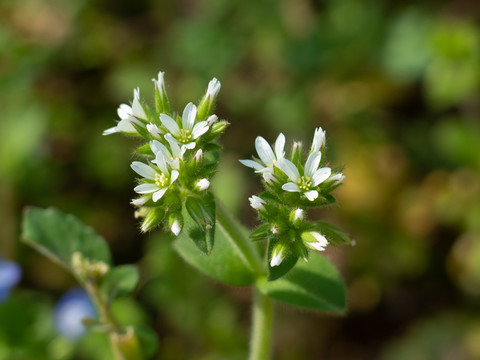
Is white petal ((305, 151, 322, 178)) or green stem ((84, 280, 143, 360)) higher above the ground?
white petal ((305, 151, 322, 178))

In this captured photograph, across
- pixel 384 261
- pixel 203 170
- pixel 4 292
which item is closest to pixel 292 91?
pixel 384 261

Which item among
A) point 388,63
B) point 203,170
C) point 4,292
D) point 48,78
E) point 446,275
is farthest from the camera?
point 48,78

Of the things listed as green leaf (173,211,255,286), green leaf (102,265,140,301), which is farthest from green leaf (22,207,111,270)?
green leaf (173,211,255,286)

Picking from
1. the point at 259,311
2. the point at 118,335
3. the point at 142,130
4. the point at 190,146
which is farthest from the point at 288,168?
the point at 118,335

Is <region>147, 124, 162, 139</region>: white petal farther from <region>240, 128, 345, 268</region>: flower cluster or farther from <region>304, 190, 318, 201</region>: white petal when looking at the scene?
<region>304, 190, 318, 201</region>: white petal

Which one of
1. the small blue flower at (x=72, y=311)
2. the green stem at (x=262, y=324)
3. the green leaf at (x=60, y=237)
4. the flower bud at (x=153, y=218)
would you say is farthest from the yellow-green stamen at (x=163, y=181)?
the small blue flower at (x=72, y=311)

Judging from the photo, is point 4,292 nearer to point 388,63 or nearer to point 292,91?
point 292,91
